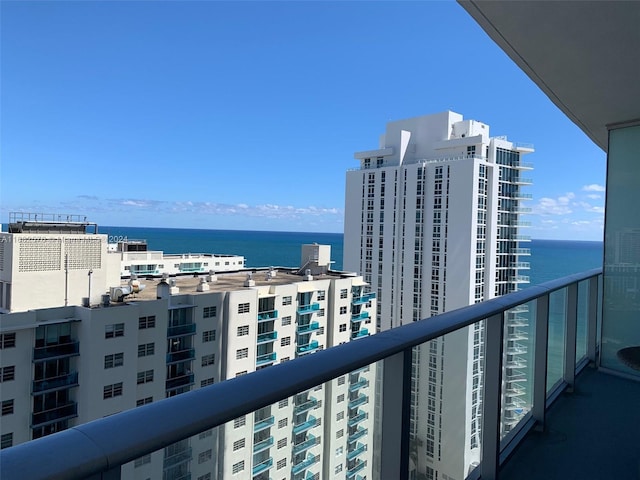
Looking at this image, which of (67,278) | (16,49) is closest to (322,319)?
(67,278)

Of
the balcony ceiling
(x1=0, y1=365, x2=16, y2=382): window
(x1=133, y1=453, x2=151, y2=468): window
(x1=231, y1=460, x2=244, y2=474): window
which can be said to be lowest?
(x1=0, y1=365, x2=16, y2=382): window

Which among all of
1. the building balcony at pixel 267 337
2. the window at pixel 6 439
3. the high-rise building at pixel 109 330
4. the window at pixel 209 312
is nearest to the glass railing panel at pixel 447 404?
the high-rise building at pixel 109 330

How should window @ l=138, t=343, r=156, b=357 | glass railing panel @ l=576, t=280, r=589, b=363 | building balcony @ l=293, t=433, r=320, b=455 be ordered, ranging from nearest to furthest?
building balcony @ l=293, t=433, r=320, b=455, glass railing panel @ l=576, t=280, r=589, b=363, window @ l=138, t=343, r=156, b=357

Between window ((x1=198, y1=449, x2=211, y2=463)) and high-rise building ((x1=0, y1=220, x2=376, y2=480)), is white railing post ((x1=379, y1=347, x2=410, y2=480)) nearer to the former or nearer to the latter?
window ((x1=198, y1=449, x2=211, y2=463))

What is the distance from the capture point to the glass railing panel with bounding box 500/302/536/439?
193 cm

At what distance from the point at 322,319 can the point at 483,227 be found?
14233 mm

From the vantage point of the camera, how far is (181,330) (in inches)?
578

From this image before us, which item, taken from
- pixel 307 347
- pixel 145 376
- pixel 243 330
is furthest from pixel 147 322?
pixel 307 347

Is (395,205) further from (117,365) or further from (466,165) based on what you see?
(117,365)

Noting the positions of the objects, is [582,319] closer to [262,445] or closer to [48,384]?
[262,445]

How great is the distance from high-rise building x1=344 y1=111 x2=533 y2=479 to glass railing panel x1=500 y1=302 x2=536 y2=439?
82.2 ft

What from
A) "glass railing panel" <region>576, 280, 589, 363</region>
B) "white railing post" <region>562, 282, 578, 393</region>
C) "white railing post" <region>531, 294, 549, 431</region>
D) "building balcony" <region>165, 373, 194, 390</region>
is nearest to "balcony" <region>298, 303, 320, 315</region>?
"building balcony" <region>165, 373, 194, 390</region>

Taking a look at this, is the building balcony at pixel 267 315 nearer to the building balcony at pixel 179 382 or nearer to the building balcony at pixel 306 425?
the building balcony at pixel 179 382

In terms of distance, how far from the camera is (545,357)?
252 centimetres
